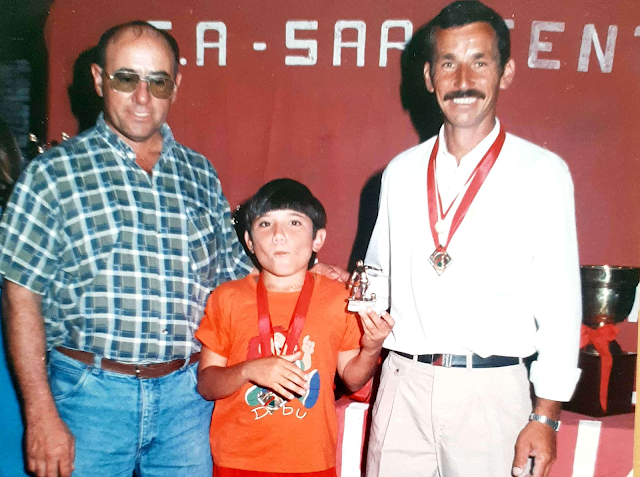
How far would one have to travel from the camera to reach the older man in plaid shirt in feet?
6.41

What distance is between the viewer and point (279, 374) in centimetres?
185

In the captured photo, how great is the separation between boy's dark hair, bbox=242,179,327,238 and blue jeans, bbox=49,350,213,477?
30.8 inches

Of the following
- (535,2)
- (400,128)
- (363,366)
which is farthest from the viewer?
(400,128)

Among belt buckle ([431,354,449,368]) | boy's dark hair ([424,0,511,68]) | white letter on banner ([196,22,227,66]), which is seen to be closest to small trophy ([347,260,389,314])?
belt buckle ([431,354,449,368])

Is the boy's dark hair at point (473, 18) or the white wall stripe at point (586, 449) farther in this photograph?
the white wall stripe at point (586, 449)

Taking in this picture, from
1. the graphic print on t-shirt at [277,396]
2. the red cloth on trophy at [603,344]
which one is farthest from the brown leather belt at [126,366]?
the red cloth on trophy at [603,344]

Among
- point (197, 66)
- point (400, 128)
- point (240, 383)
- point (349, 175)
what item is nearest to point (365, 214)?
point (349, 175)

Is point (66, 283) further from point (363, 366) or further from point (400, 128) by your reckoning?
point (400, 128)

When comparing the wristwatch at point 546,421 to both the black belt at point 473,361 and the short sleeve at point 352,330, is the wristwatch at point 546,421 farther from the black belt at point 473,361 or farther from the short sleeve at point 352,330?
the short sleeve at point 352,330

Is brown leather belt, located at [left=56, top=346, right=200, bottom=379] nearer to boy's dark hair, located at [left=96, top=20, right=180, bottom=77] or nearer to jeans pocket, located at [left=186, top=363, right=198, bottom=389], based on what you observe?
jeans pocket, located at [left=186, top=363, right=198, bottom=389]

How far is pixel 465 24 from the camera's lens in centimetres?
195

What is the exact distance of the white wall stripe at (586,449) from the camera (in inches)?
96.9

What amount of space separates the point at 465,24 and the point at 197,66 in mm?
2210

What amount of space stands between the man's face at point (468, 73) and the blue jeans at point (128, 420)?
160 centimetres
